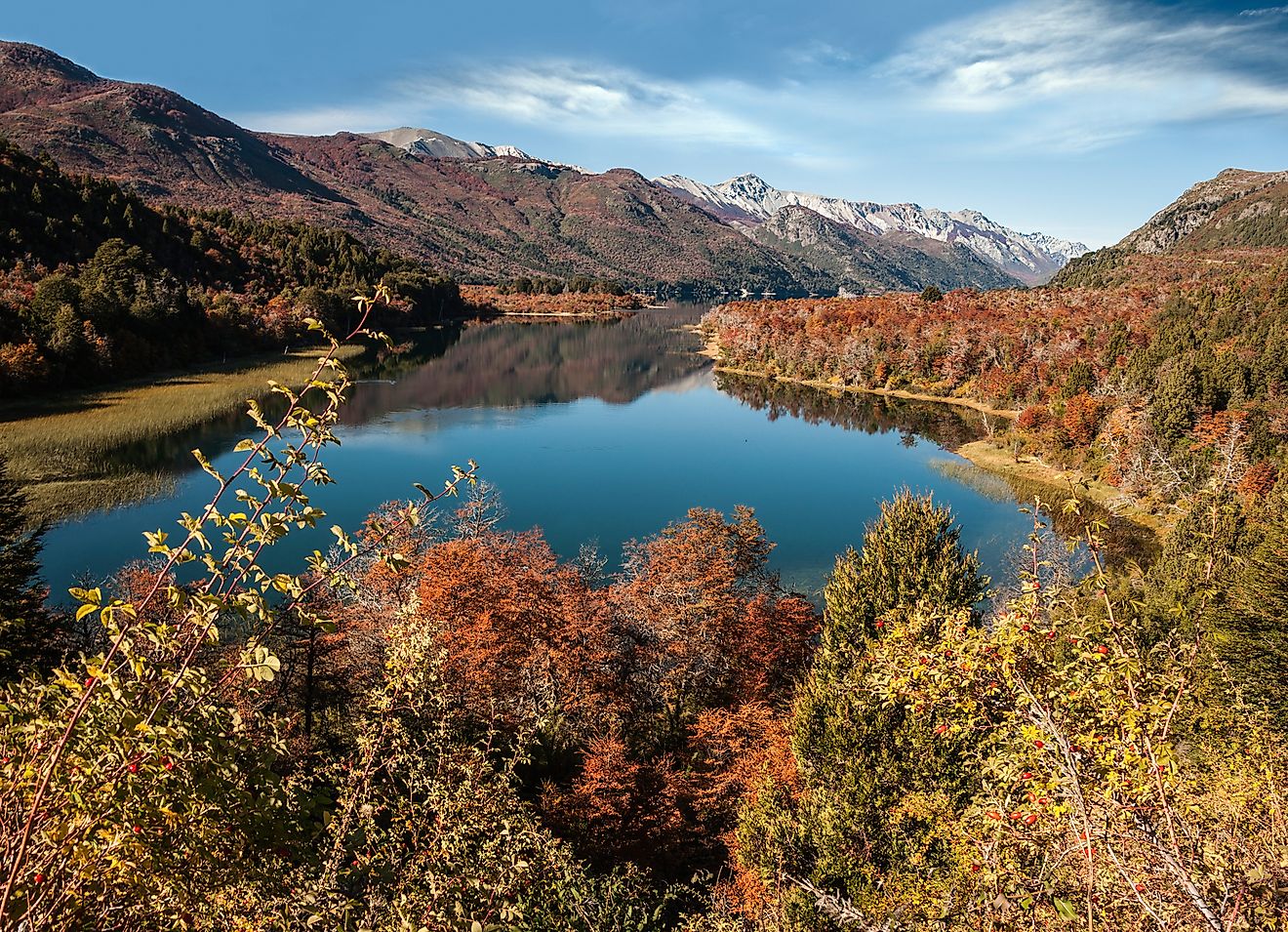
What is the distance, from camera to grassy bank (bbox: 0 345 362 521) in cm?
3984

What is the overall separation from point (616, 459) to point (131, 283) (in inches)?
2360

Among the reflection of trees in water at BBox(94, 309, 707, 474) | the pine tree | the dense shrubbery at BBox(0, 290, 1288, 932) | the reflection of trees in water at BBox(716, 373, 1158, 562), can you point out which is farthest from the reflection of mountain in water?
the pine tree

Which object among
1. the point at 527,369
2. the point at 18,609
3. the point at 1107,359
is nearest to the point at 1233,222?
the point at 1107,359

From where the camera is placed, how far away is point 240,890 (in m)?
5.45

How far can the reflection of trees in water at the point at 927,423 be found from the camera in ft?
144

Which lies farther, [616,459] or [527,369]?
[527,369]

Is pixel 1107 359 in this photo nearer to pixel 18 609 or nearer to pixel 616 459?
pixel 616 459

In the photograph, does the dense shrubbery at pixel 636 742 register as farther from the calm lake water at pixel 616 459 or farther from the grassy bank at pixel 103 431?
the grassy bank at pixel 103 431

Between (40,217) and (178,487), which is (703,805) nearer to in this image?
(178,487)

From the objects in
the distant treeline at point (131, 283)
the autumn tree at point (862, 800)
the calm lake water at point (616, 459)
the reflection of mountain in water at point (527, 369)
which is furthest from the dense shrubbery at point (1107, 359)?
the distant treeline at point (131, 283)

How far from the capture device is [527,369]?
10656cm

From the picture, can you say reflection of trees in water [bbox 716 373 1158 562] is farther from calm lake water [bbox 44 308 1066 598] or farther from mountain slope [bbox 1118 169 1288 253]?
mountain slope [bbox 1118 169 1288 253]

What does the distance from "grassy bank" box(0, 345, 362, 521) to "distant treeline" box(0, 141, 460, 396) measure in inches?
169

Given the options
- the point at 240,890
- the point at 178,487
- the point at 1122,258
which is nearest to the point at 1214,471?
the point at 240,890
